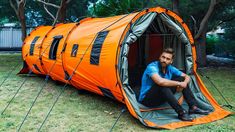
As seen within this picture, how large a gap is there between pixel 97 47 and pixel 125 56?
0.86 meters

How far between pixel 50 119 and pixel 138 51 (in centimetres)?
344

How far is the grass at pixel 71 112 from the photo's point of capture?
488 cm

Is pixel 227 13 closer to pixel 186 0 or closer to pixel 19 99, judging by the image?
pixel 186 0

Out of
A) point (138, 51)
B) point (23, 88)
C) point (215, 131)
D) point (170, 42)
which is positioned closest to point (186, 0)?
point (138, 51)

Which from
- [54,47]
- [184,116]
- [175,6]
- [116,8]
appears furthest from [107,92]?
[175,6]

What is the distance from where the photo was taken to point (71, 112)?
5.73 metres

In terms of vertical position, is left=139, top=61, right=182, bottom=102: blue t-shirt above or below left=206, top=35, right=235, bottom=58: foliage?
above

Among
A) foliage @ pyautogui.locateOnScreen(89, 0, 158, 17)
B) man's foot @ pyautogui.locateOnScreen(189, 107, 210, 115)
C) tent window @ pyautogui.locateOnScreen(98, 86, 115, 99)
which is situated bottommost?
man's foot @ pyautogui.locateOnScreen(189, 107, 210, 115)

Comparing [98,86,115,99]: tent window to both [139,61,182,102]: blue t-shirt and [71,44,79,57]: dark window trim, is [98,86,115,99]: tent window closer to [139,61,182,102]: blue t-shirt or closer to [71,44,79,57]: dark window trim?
[139,61,182,102]: blue t-shirt

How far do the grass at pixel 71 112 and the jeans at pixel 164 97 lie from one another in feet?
1.31

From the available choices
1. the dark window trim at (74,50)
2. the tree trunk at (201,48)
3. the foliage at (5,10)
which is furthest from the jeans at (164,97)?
the foliage at (5,10)

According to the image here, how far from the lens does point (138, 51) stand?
8.05 m

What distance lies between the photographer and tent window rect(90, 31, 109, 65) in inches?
230

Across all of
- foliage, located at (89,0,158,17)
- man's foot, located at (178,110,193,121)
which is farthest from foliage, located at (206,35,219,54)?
man's foot, located at (178,110,193,121)
